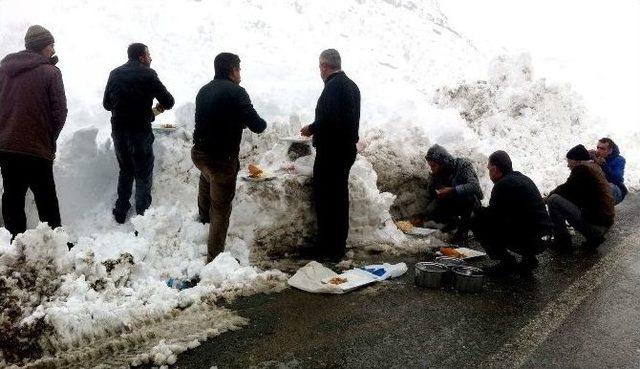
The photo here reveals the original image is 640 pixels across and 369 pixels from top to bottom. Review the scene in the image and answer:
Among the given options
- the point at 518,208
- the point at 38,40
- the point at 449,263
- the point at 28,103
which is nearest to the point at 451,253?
the point at 449,263

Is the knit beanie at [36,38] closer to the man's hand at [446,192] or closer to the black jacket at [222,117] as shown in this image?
the black jacket at [222,117]

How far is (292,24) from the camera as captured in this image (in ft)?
63.7

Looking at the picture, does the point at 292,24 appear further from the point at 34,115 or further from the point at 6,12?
the point at 34,115

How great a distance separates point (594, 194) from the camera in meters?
6.74

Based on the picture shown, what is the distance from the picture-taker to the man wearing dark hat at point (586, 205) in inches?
263

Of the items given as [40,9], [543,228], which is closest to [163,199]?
[543,228]

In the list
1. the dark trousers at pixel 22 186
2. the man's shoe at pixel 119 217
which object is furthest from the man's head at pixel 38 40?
the man's shoe at pixel 119 217

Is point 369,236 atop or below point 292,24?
below

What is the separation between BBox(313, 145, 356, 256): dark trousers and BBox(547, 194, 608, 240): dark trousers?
2.90m

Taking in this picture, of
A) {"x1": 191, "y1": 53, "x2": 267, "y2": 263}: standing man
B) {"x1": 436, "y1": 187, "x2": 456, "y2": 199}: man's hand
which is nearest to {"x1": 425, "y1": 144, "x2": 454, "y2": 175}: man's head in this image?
{"x1": 436, "y1": 187, "x2": 456, "y2": 199}: man's hand

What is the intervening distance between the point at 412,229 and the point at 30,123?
4.83 meters

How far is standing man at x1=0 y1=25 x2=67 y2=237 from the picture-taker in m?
4.67

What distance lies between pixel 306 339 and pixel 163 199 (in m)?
3.28

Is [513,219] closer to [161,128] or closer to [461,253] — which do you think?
[461,253]
